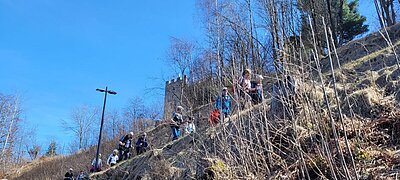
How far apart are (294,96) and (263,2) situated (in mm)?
14511

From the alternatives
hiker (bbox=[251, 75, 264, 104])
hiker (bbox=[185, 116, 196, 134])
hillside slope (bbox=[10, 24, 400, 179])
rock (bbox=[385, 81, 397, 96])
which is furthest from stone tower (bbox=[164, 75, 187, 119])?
rock (bbox=[385, 81, 397, 96])

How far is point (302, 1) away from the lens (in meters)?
19.3

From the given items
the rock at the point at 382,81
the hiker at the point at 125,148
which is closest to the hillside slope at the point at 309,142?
the rock at the point at 382,81

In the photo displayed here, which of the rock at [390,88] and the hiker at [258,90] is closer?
the hiker at [258,90]

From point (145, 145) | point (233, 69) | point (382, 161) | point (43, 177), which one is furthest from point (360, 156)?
point (43, 177)

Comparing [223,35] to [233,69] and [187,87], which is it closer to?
[187,87]

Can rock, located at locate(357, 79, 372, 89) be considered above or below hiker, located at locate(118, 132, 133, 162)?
above

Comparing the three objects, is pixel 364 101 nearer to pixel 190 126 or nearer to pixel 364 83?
pixel 364 83

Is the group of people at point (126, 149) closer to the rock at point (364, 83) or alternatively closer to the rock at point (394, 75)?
the rock at point (364, 83)

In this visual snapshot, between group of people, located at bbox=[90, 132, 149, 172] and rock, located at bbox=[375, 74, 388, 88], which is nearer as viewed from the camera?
rock, located at bbox=[375, 74, 388, 88]

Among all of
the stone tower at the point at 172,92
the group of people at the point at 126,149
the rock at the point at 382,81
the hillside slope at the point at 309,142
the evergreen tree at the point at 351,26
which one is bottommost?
the group of people at the point at 126,149

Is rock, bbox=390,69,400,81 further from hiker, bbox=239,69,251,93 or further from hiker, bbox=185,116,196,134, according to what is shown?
A: hiker, bbox=185,116,196,134

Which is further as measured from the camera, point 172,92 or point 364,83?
point 172,92

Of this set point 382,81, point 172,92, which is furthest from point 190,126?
point 172,92
